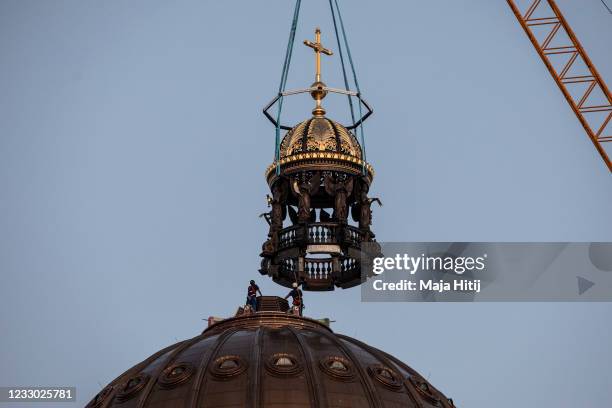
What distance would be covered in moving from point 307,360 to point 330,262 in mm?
14348

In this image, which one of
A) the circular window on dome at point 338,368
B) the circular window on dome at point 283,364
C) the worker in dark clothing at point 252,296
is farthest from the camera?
the worker in dark clothing at point 252,296

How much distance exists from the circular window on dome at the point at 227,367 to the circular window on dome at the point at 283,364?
168 centimetres

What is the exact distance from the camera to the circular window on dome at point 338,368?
110 m

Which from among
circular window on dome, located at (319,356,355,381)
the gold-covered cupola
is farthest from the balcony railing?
circular window on dome, located at (319,356,355,381)

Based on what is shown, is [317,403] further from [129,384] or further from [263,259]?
[263,259]

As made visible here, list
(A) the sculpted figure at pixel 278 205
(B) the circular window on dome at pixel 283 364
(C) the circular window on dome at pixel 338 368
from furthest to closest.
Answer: (A) the sculpted figure at pixel 278 205 < (C) the circular window on dome at pixel 338 368 < (B) the circular window on dome at pixel 283 364

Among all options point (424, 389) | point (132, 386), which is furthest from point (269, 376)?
point (424, 389)

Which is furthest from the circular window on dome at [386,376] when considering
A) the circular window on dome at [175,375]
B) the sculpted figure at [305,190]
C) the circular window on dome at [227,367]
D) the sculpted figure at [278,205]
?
the sculpted figure at [278,205]

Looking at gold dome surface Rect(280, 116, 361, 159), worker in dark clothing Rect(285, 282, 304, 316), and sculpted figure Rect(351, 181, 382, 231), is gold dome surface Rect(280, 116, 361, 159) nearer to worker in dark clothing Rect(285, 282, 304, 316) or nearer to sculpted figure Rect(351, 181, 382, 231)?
sculpted figure Rect(351, 181, 382, 231)

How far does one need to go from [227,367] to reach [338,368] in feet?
22.9

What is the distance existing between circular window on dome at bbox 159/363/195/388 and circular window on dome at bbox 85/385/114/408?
4.44 m

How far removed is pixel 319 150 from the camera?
413 feet

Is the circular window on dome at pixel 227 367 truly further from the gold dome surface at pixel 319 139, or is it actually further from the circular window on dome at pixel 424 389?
the gold dome surface at pixel 319 139

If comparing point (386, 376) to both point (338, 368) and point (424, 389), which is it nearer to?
point (338, 368)
